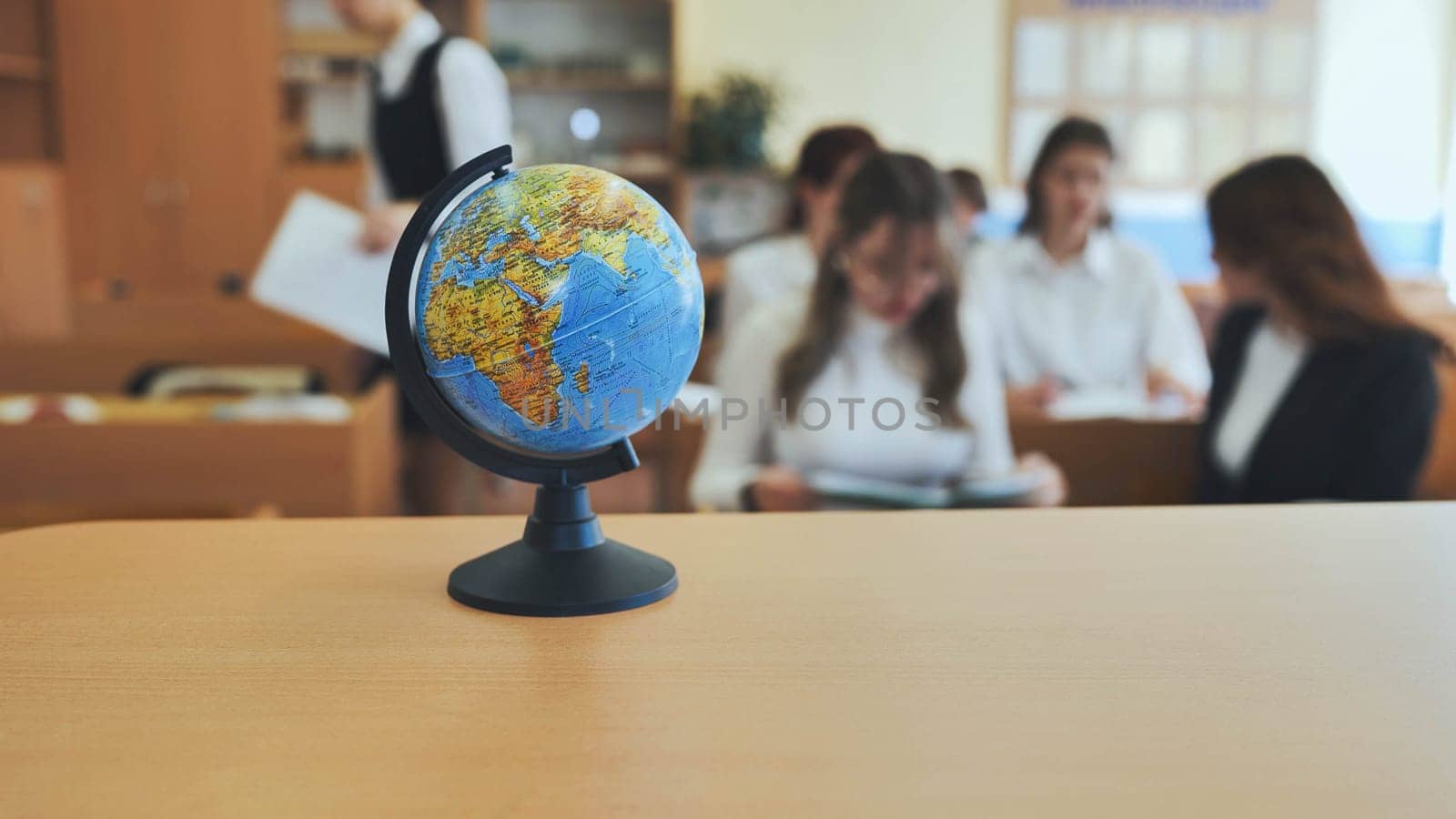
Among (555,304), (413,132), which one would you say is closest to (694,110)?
(413,132)

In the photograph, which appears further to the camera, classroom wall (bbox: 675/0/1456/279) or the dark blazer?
classroom wall (bbox: 675/0/1456/279)

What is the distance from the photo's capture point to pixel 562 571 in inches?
40.2

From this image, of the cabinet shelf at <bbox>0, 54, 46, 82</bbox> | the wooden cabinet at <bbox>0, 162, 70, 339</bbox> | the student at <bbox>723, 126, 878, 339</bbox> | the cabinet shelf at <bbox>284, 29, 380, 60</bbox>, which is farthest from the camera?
the cabinet shelf at <bbox>284, 29, 380, 60</bbox>

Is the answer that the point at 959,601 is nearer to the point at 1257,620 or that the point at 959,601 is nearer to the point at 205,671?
the point at 1257,620

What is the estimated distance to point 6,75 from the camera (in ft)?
19.6

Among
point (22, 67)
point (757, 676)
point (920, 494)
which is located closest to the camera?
point (757, 676)

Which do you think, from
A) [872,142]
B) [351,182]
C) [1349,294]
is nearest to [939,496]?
[1349,294]

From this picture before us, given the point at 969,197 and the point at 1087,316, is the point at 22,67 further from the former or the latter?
the point at 1087,316

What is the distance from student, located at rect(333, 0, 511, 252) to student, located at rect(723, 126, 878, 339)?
2.66 ft

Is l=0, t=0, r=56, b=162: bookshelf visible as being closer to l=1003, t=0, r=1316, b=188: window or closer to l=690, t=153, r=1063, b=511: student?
l=1003, t=0, r=1316, b=188: window

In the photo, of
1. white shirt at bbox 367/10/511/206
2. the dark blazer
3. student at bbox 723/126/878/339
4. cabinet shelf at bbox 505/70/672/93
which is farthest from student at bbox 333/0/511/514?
cabinet shelf at bbox 505/70/672/93

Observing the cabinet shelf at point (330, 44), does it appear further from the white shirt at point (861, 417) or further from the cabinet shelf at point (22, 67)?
the white shirt at point (861, 417)

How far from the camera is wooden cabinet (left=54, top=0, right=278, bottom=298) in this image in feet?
19.6

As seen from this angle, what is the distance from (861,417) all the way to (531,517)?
47.6 inches
